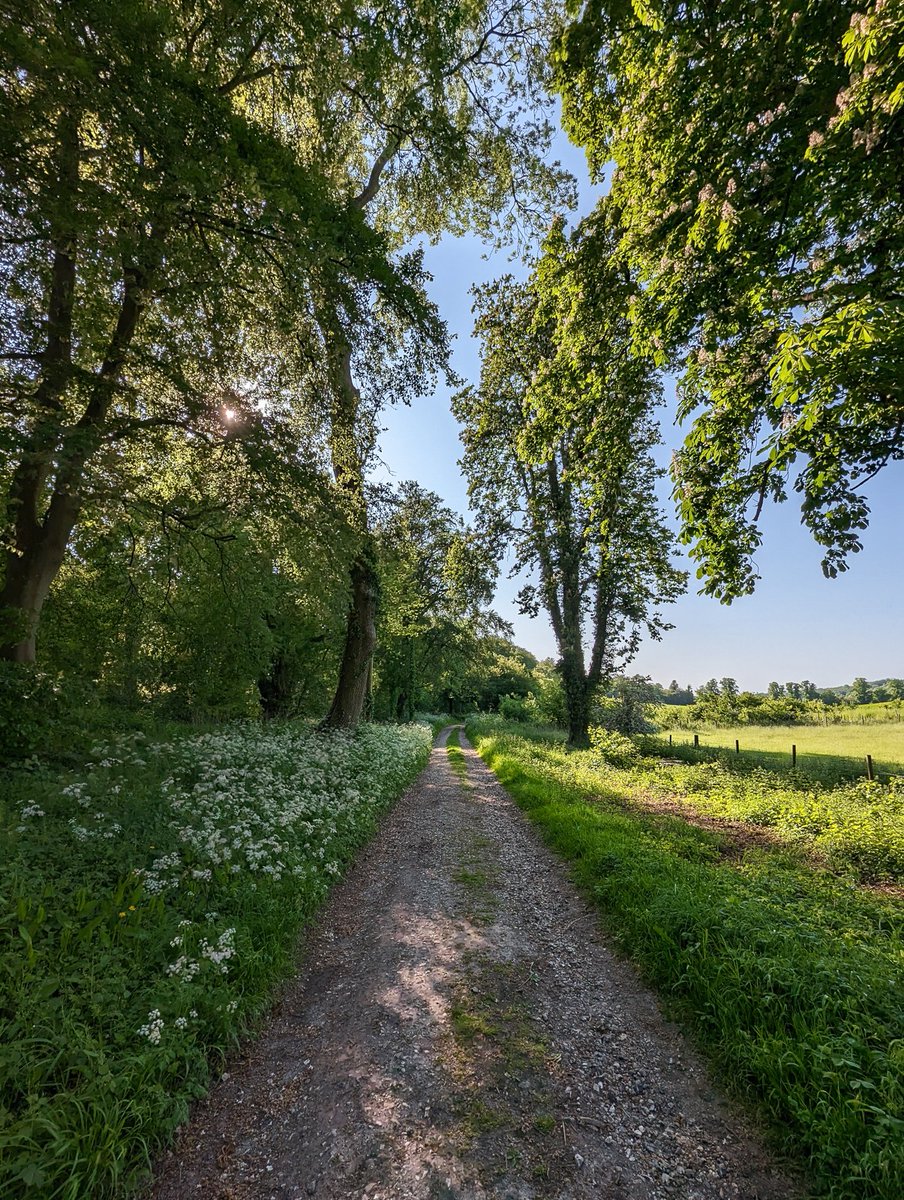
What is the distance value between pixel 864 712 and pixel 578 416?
46.7m

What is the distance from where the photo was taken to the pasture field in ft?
46.0

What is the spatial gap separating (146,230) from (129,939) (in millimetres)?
8023

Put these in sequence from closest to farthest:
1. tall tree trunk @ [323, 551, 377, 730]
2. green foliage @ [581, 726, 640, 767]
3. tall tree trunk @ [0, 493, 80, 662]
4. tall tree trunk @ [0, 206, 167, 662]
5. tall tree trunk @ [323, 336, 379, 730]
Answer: tall tree trunk @ [0, 206, 167, 662] < tall tree trunk @ [0, 493, 80, 662] < tall tree trunk @ [323, 336, 379, 730] < tall tree trunk @ [323, 551, 377, 730] < green foliage @ [581, 726, 640, 767]

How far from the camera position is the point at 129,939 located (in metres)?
3.57

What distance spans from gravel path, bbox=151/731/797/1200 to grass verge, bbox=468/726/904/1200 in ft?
0.93

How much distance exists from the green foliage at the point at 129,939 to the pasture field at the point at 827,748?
1461 cm

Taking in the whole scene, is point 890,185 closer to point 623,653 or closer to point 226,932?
point 226,932

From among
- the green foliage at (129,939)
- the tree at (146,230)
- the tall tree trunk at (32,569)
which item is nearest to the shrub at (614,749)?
the green foliage at (129,939)

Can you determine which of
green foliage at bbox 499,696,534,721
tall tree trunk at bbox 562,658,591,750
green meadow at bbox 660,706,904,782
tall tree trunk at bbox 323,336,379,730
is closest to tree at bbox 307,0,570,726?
tall tree trunk at bbox 323,336,379,730

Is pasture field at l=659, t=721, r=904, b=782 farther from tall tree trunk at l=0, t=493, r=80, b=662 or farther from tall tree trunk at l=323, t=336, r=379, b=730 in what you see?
tall tree trunk at l=0, t=493, r=80, b=662

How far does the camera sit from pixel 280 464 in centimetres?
774

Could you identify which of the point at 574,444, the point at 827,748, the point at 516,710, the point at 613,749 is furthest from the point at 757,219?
the point at 516,710

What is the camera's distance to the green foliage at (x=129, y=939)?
2479 millimetres

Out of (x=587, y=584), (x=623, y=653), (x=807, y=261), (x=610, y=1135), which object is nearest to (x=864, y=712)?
(x=623, y=653)
